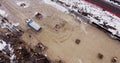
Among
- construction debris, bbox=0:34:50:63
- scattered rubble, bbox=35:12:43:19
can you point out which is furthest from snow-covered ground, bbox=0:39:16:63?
scattered rubble, bbox=35:12:43:19

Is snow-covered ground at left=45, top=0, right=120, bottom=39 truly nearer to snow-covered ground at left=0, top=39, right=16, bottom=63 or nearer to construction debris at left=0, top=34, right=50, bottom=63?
construction debris at left=0, top=34, right=50, bottom=63

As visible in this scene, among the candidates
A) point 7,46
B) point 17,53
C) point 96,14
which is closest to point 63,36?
point 96,14

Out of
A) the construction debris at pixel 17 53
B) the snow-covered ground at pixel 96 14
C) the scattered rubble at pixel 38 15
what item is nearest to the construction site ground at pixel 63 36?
the scattered rubble at pixel 38 15

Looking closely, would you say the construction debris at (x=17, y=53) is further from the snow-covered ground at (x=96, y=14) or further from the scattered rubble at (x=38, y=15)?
the snow-covered ground at (x=96, y=14)

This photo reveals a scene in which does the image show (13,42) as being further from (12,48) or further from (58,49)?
(58,49)

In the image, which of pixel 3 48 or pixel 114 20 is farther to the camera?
pixel 114 20

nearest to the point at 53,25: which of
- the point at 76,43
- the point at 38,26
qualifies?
the point at 38,26

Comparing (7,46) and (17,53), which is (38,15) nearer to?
(7,46)
